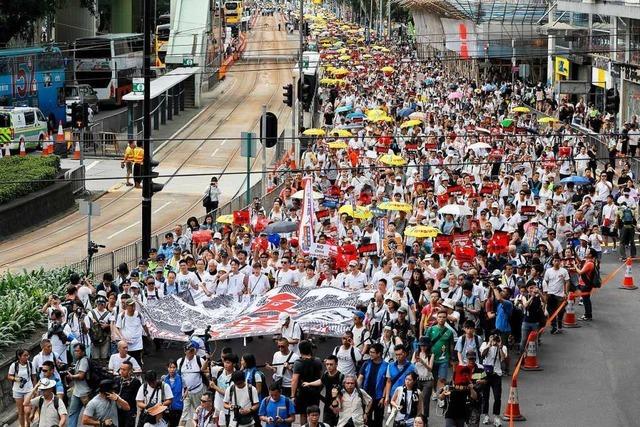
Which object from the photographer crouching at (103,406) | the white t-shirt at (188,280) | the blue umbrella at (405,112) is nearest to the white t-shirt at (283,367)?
the photographer crouching at (103,406)

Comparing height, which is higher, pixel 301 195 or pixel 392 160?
pixel 392 160

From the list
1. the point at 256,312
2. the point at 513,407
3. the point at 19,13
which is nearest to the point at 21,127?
the point at 19,13

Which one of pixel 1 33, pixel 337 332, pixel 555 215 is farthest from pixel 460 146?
pixel 1 33

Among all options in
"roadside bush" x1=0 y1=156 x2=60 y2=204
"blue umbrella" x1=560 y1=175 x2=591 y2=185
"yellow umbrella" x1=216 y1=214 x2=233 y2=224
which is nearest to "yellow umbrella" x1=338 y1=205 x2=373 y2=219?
"yellow umbrella" x1=216 y1=214 x2=233 y2=224

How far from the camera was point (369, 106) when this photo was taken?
57.4m

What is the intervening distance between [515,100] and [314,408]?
146 ft

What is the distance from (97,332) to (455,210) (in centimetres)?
1022

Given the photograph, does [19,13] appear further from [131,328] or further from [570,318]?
[131,328]

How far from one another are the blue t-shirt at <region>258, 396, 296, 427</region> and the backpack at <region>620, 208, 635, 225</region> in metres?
15.0

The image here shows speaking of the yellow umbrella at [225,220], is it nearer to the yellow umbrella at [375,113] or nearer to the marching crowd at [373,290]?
the marching crowd at [373,290]

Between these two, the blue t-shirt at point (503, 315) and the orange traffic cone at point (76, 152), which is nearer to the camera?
the blue t-shirt at point (503, 315)

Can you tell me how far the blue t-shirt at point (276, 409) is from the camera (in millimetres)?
17203

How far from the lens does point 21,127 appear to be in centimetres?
5569

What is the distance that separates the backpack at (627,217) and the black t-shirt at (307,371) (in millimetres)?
13805
